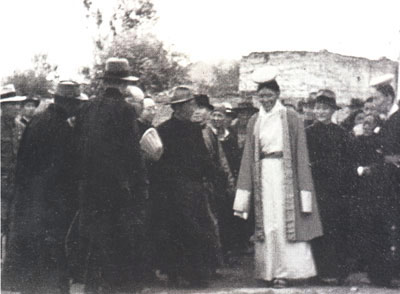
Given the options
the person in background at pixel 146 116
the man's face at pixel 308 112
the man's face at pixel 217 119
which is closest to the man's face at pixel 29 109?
the person in background at pixel 146 116

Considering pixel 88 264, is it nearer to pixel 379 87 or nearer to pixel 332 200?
pixel 332 200

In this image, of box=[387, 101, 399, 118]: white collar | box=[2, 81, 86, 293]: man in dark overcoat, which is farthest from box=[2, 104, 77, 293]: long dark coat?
box=[387, 101, 399, 118]: white collar

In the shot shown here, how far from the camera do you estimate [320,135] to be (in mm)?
8117


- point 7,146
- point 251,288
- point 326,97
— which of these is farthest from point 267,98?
point 7,146

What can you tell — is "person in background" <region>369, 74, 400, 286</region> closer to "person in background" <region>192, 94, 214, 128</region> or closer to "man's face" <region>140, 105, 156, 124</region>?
"man's face" <region>140, 105, 156, 124</region>

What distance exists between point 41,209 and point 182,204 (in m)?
1.51

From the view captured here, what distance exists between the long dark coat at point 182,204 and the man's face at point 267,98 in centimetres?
77

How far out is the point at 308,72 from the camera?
74.4ft

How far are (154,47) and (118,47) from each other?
0.91 m

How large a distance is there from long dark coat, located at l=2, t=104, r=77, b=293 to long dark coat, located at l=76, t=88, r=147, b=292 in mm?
264

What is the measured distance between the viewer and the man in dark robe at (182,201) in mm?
7809

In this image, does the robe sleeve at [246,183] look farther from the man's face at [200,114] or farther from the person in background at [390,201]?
the man's face at [200,114]

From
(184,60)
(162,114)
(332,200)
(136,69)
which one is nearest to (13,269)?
(332,200)

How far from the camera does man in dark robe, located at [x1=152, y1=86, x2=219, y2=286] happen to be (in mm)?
7809
